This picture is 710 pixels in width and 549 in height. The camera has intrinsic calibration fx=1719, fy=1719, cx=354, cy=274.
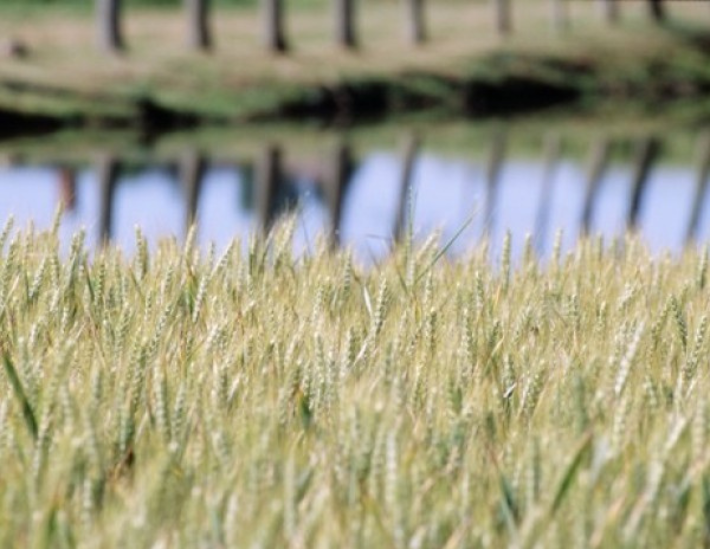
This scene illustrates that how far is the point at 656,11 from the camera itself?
49.1 m

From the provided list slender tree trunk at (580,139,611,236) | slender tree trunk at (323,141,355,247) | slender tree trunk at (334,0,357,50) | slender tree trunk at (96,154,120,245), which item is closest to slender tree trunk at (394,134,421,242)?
slender tree trunk at (323,141,355,247)

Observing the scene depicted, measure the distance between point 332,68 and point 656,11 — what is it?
18207 mm

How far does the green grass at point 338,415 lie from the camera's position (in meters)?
2.89

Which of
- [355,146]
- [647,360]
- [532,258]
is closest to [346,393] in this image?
[647,360]

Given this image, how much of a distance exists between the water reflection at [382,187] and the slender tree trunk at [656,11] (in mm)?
21535

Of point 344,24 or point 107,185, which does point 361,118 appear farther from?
point 107,185

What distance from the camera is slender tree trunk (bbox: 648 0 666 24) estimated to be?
A: 48531mm

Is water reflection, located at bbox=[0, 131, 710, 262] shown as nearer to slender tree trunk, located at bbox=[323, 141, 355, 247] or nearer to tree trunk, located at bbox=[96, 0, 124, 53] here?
slender tree trunk, located at bbox=[323, 141, 355, 247]

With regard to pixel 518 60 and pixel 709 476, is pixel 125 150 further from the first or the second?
pixel 709 476

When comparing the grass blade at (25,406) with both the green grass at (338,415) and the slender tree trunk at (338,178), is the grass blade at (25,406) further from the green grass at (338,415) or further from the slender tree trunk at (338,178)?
the slender tree trunk at (338,178)

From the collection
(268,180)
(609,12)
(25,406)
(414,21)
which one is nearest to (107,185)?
(268,180)

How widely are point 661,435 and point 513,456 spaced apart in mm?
330

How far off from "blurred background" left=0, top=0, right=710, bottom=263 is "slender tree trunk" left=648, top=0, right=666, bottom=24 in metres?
0.13

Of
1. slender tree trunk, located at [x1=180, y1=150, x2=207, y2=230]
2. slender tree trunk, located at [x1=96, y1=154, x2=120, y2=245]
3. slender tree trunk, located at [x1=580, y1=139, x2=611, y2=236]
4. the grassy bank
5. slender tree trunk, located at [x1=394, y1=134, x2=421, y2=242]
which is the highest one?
the grassy bank
